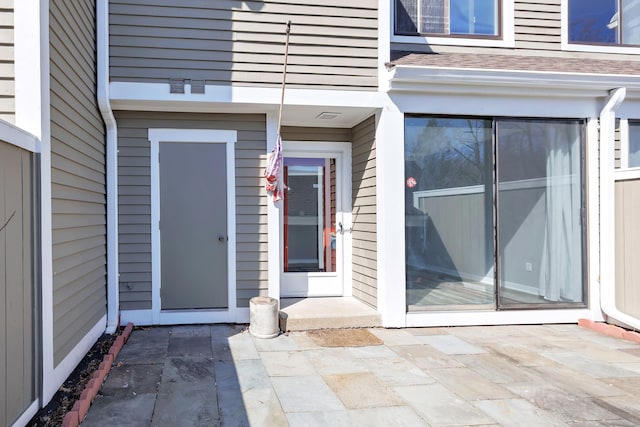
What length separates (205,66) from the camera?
4750mm

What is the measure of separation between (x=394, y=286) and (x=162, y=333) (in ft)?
7.65

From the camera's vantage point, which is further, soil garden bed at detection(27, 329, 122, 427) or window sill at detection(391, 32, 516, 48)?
window sill at detection(391, 32, 516, 48)

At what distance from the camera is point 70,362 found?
350cm

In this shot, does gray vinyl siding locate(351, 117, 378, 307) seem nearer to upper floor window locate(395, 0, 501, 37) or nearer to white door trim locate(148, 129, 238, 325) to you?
upper floor window locate(395, 0, 501, 37)

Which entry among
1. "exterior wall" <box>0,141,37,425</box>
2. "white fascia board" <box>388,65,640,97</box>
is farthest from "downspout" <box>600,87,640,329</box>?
"exterior wall" <box>0,141,37,425</box>

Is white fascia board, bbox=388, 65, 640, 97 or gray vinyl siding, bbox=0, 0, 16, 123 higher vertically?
white fascia board, bbox=388, 65, 640, 97

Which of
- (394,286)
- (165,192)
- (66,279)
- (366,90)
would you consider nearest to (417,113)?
(366,90)

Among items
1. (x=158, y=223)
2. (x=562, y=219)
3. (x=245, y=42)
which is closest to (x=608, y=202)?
(x=562, y=219)

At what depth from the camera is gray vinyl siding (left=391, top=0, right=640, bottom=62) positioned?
5430 mm

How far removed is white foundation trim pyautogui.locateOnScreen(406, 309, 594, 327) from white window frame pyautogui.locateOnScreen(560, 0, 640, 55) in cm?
297

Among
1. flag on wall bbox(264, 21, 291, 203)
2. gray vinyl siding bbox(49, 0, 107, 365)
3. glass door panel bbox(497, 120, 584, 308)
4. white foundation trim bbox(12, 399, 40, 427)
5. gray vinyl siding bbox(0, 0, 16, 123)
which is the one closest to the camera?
white foundation trim bbox(12, 399, 40, 427)

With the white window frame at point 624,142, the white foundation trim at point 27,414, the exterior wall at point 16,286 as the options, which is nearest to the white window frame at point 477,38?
the white window frame at point 624,142

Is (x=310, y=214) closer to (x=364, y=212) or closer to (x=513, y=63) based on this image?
(x=364, y=212)

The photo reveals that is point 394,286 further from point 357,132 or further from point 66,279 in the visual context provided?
point 66,279
